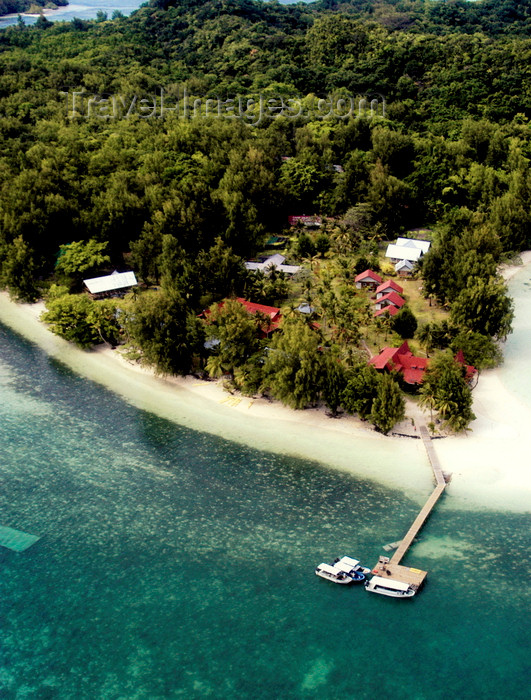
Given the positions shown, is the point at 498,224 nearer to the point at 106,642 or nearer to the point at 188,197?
the point at 188,197

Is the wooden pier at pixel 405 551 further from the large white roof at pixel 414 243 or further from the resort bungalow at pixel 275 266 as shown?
the large white roof at pixel 414 243

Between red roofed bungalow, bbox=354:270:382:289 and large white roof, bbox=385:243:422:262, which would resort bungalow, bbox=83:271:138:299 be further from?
large white roof, bbox=385:243:422:262

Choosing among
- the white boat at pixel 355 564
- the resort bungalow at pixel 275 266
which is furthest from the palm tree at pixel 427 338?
the white boat at pixel 355 564

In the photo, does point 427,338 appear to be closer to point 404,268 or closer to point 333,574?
point 404,268

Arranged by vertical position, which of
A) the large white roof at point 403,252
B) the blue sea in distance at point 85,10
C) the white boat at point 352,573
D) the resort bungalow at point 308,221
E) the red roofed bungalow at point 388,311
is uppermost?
the blue sea in distance at point 85,10

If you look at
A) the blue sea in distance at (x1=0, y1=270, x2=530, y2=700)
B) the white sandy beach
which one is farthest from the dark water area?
the white sandy beach

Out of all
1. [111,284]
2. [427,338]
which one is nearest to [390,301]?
[427,338]
